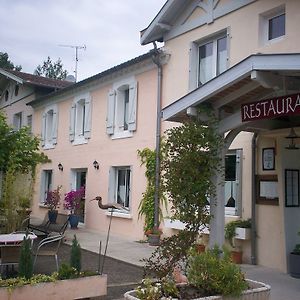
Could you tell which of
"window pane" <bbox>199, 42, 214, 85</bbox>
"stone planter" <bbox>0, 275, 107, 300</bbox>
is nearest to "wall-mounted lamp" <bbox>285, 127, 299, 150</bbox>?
"window pane" <bbox>199, 42, 214, 85</bbox>

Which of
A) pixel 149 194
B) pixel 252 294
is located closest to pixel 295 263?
pixel 252 294

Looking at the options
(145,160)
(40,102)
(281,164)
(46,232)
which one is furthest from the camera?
(40,102)

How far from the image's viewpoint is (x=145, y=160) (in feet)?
43.6

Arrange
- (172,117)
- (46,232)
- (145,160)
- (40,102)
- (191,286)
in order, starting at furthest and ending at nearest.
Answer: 1. (40,102)
2. (145,160)
3. (46,232)
4. (172,117)
5. (191,286)

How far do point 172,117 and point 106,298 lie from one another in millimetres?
3201

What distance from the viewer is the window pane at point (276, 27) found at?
32.2 ft

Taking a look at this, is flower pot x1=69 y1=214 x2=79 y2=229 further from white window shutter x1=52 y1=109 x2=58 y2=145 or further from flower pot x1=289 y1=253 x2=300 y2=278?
flower pot x1=289 y1=253 x2=300 y2=278

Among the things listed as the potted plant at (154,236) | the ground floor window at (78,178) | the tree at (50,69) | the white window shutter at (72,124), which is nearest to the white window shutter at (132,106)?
the potted plant at (154,236)

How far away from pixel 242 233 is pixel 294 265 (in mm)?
1454

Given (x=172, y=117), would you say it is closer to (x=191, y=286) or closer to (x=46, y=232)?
(x=191, y=286)

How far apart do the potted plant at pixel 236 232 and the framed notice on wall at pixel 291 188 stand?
1081 millimetres

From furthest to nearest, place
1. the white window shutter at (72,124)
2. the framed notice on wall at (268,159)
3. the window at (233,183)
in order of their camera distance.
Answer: the white window shutter at (72,124), the window at (233,183), the framed notice on wall at (268,159)

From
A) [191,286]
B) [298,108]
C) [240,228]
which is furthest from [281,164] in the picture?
[191,286]

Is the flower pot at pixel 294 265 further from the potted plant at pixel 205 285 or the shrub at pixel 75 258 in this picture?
the shrub at pixel 75 258
